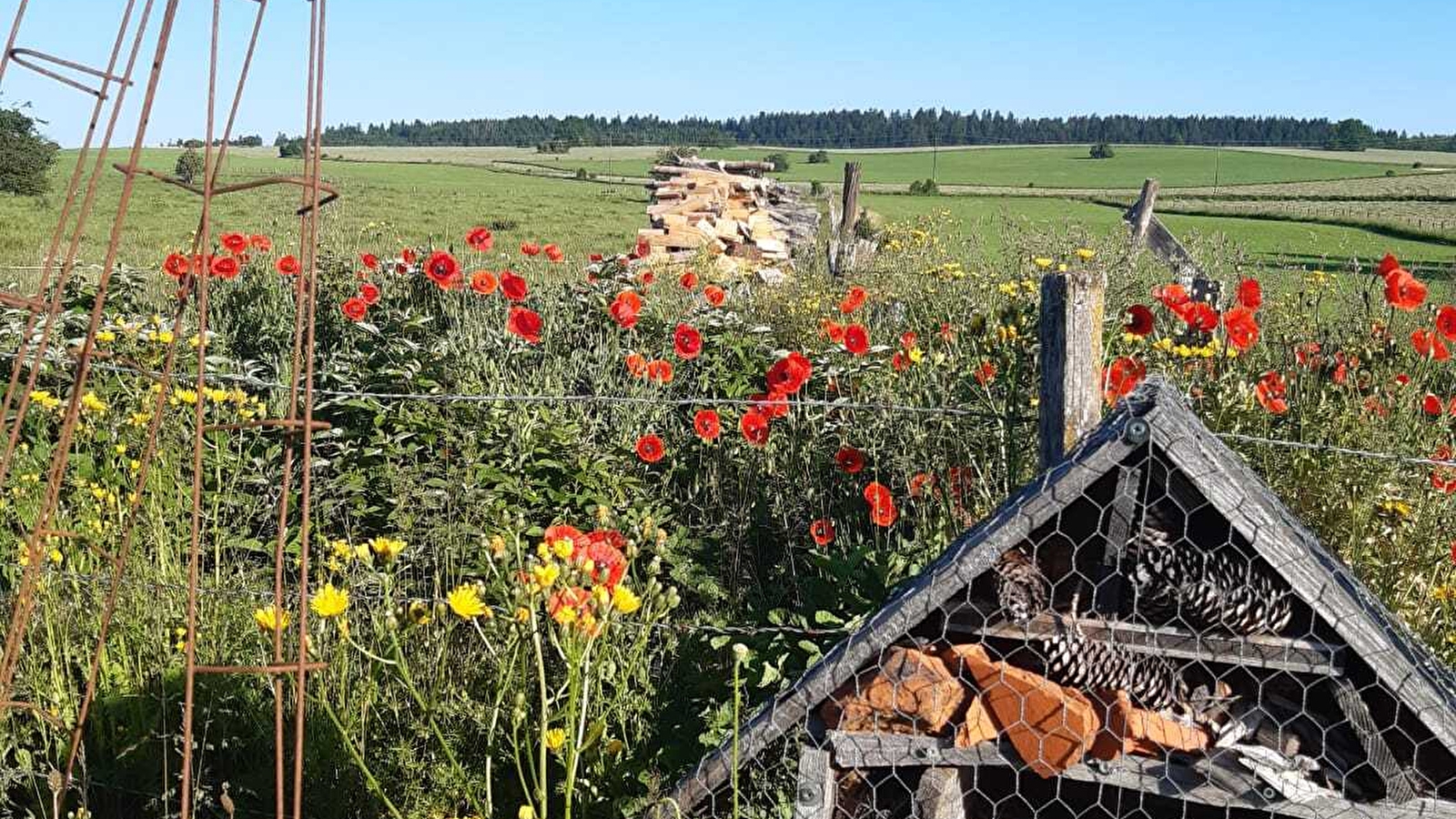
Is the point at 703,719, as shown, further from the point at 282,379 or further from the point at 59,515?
the point at 282,379

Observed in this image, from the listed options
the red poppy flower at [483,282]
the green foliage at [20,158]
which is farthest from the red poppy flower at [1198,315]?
the green foliage at [20,158]

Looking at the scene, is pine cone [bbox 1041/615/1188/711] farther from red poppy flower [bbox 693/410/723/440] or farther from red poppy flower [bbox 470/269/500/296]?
red poppy flower [bbox 470/269/500/296]

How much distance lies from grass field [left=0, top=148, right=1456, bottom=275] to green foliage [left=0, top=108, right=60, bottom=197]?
0.59m

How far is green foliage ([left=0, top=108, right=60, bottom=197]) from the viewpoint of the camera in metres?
30.5

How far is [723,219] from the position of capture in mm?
11359

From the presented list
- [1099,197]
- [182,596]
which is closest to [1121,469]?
[182,596]

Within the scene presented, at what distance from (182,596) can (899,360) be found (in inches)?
86.1

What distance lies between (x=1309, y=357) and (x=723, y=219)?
8060 mm

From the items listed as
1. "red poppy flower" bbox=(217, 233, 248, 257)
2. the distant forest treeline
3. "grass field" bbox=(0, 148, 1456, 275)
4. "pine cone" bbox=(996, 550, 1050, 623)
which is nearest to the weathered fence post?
"grass field" bbox=(0, 148, 1456, 275)

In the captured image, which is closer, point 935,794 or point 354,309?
point 935,794

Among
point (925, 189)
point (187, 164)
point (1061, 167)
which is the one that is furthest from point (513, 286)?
point (1061, 167)

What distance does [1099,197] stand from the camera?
1489 inches

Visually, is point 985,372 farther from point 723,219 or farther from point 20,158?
point 20,158

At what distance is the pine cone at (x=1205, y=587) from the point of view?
1.96m
